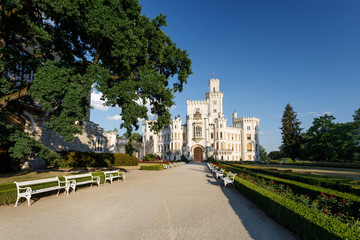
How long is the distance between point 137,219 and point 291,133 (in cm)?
5846

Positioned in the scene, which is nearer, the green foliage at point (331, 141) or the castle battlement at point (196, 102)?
the green foliage at point (331, 141)

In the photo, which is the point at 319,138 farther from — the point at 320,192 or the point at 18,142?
the point at 18,142

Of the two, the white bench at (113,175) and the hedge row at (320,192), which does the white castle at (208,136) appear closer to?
the white bench at (113,175)

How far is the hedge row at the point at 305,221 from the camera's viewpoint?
3639 mm

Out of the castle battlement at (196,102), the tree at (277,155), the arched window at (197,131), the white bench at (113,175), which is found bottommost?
the tree at (277,155)

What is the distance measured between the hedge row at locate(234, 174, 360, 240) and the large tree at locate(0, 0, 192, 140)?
8.95 meters

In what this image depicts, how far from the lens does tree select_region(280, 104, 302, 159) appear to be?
176 ft

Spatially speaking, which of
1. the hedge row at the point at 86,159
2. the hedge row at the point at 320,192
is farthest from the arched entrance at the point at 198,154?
the hedge row at the point at 320,192

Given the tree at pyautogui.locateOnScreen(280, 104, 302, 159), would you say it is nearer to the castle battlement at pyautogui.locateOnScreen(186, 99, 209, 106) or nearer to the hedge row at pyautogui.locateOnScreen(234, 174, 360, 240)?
the castle battlement at pyautogui.locateOnScreen(186, 99, 209, 106)

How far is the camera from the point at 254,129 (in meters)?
63.7

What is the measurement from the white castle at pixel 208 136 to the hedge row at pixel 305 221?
48102 millimetres

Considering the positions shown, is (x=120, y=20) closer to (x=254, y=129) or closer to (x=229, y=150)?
(x=229, y=150)

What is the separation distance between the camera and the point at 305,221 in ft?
14.5

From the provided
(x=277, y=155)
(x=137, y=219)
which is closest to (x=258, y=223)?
(x=137, y=219)
